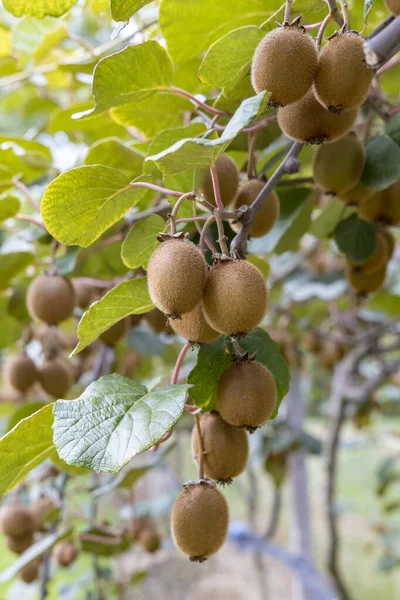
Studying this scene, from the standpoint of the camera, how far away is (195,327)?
71cm

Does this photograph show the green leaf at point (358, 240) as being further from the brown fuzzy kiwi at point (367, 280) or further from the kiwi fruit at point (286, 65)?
the kiwi fruit at point (286, 65)

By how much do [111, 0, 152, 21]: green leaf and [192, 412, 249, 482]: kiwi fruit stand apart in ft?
1.71

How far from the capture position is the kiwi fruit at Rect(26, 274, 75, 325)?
3.57ft

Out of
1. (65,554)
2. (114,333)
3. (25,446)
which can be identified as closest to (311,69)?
(25,446)

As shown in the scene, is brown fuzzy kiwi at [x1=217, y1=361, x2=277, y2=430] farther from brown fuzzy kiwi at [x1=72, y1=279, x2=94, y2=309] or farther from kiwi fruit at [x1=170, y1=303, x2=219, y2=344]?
brown fuzzy kiwi at [x1=72, y1=279, x2=94, y2=309]

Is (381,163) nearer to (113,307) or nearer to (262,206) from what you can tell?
(262,206)

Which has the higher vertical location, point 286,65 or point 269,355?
point 286,65

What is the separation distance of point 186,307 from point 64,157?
873 millimetres

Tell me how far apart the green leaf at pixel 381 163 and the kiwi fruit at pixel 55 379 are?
84cm

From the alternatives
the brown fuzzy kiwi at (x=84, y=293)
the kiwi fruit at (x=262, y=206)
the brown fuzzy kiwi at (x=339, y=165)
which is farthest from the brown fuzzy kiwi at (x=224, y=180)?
the brown fuzzy kiwi at (x=84, y=293)

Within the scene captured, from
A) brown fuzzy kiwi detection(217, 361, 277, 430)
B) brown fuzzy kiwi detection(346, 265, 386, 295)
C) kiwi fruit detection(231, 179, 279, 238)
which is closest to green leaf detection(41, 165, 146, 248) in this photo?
kiwi fruit detection(231, 179, 279, 238)

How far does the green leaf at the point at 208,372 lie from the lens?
75 centimetres

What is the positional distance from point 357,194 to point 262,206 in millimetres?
209

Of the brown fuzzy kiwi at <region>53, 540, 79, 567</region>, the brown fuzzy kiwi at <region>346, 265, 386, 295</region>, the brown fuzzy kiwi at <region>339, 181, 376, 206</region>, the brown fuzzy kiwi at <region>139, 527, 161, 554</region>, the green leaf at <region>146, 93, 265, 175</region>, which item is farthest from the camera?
the brown fuzzy kiwi at <region>139, 527, 161, 554</region>
